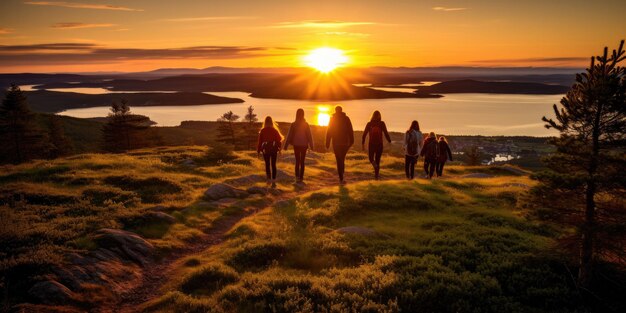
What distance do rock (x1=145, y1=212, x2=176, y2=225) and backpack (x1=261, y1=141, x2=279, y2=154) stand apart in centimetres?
594

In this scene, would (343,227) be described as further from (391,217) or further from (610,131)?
(610,131)

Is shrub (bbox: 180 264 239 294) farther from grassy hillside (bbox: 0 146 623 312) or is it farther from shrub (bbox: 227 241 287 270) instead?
shrub (bbox: 227 241 287 270)

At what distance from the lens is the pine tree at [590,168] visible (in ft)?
26.9

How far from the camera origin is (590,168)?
336 inches

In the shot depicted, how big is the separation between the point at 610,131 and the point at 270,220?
10471mm

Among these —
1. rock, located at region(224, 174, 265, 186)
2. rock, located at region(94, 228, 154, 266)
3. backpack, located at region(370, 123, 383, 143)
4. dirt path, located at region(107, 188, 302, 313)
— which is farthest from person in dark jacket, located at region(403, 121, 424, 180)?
rock, located at region(94, 228, 154, 266)

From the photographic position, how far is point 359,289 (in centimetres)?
891

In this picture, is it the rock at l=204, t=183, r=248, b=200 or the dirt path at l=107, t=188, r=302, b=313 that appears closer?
the dirt path at l=107, t=188, r=302, b=313

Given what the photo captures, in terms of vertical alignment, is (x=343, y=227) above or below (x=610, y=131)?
below

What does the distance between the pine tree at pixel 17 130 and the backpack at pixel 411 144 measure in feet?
185

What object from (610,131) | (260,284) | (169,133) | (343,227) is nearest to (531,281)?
(610,131)

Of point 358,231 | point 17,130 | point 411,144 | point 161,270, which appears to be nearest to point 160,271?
point 161,270

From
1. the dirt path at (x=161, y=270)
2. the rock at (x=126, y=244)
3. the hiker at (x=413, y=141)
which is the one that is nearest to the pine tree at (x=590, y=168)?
the dirt path at (x=161, y=270)

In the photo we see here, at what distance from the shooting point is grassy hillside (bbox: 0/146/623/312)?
859cm
